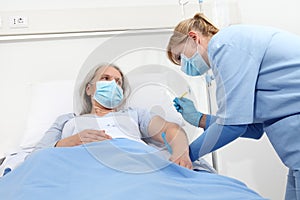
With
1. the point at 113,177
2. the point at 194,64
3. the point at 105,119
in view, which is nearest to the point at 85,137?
the point at 105,119

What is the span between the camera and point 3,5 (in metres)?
2.10

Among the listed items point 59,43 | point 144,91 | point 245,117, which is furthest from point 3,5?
point 245,117

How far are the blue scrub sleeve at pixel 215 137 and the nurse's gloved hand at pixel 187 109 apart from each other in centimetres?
18

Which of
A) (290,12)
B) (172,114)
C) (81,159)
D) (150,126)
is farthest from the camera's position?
(290,12)

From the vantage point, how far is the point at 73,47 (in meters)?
2.14

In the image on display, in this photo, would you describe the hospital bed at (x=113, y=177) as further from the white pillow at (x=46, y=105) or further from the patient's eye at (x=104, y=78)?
the white pillow at (x=46, y=105)

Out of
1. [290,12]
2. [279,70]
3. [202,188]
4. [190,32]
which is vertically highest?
[290,12]

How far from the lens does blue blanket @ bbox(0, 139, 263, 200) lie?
39.4 inches

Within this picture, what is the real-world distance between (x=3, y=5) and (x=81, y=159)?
125 cm

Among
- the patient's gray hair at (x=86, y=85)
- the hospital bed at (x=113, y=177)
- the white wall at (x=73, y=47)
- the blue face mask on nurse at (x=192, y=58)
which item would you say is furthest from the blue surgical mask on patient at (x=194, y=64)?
the white wall at (x=73, y=47)

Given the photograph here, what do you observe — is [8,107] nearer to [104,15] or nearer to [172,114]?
[104,15]

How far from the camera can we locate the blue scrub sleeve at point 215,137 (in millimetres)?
1252

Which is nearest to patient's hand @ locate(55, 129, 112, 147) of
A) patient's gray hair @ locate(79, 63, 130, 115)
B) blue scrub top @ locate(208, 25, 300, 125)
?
patient's gray hair @ locate(79, 63, 130, 115)

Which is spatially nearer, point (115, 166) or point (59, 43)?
point (115, 166)
